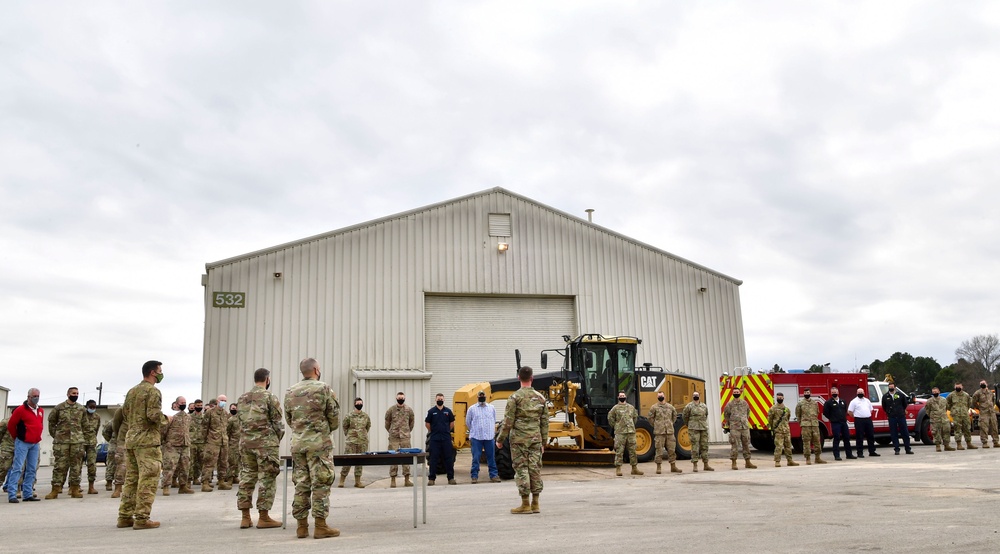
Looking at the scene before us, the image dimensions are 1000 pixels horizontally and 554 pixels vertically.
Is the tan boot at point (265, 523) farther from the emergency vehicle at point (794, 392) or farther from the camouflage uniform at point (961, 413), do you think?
the camouflage uniform at point (961, 413)

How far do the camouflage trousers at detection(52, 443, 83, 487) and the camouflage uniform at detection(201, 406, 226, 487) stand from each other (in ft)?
6.11

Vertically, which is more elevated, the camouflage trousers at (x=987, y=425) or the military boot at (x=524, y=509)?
the camouflage trousers at (x=987, y=425)

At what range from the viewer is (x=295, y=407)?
675 centimetres

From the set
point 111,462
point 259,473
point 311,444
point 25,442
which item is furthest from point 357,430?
point 311,444

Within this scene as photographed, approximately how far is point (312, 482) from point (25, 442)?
7002 mm

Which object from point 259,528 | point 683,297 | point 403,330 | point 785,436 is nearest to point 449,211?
point 403,330

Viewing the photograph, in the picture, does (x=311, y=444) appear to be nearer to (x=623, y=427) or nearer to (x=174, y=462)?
(x=174, y=462)

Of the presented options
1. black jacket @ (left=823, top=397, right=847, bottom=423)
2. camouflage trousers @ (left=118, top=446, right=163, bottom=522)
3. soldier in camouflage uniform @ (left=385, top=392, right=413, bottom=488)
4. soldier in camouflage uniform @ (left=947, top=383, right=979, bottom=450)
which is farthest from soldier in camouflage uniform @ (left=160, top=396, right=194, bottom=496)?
soldier in camouflage uniform @ (left=947, top=383, right=979, bottom=450)

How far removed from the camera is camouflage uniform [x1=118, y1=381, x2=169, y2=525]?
737cm

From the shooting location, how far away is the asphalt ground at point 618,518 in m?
5.65

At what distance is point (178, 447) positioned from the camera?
12.2m

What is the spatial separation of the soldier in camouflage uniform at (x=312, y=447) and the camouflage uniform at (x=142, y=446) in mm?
1681

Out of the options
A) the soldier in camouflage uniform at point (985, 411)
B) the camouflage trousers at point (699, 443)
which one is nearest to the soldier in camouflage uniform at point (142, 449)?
the camouflage trousers at point (699, 443)

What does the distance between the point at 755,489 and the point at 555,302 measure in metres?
12.6
